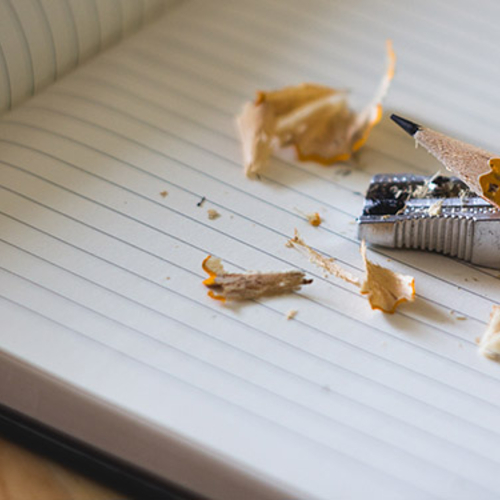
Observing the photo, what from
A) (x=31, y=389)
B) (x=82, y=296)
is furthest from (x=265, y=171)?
(x=31, y=389)

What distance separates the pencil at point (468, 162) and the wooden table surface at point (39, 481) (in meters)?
0.47

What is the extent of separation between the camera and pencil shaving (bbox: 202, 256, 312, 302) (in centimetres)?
83

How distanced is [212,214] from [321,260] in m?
0.14

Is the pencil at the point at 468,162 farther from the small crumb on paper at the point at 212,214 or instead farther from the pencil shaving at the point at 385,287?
the small crumb on paper at the point at 212,214

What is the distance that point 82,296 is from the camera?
0.82 metres

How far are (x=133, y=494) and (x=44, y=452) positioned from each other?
0.10 meters

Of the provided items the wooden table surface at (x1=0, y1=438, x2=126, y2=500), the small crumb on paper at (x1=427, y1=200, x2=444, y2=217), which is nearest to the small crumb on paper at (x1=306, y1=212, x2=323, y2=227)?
the small crumb on paper at (x1=427, y1=200, x2=444, y2=217)

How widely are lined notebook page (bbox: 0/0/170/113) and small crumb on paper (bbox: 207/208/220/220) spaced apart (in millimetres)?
325

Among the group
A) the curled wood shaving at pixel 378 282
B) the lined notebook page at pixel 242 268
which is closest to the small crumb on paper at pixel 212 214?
the lined notebook page at pixel 242 268

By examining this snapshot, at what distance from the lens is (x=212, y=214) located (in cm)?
94

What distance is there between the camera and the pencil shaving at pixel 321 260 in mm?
875

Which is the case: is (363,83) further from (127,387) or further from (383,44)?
(127,387)

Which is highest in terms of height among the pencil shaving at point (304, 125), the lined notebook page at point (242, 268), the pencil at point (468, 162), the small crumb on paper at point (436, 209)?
the pencil at point (468, 162)

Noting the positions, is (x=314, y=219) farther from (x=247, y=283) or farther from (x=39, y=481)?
(x=39, y=481)
